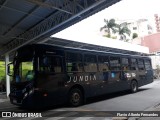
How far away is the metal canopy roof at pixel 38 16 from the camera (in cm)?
1070

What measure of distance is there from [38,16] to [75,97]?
18.3ft

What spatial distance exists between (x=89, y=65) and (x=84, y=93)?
1.54m

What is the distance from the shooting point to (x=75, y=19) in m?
12.1

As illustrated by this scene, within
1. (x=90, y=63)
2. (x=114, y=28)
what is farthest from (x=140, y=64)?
(x=114, y=28)

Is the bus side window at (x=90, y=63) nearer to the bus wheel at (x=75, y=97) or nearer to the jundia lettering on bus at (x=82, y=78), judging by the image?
the jundia lettering on bus at (x=82, y=78)

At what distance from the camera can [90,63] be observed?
1173 cm

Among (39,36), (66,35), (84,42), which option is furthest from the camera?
(84,42)

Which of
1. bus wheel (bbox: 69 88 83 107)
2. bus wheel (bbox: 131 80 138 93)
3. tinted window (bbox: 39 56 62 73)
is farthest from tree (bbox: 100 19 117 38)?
tinted window (bbox: 39 56 62 73)

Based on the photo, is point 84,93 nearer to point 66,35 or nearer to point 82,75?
point 82,75

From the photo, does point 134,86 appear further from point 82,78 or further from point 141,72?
point 82,78

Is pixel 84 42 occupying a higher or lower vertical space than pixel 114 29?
lower

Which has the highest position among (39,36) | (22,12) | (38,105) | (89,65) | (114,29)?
(114,29)

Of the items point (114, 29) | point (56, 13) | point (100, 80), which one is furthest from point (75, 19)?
point (114, 29)

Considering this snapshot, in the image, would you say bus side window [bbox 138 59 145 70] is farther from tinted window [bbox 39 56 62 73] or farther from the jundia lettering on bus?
tinted window [bbox 39 56 62 73]
